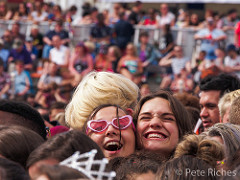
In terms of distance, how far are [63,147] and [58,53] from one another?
11.3 meters

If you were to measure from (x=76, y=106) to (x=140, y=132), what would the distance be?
21.8 inches

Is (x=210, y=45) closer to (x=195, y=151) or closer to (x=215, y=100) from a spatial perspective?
(x=215, y=100)

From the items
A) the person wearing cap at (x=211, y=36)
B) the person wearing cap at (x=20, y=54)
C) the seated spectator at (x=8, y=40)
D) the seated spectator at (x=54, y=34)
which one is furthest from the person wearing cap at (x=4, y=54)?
the person wearing cap at (x=211, y=36)

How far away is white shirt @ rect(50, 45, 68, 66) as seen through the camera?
1340 cm

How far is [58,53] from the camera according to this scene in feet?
44.6

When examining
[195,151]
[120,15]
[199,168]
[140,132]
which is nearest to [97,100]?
[140,132]

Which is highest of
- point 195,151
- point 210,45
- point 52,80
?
point 195,151

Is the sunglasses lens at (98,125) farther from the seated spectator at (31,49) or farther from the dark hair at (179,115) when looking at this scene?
the seated spectator at (31,49)

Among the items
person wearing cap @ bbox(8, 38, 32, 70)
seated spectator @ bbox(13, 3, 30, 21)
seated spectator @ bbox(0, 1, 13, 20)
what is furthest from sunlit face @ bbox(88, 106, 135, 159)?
seated spectator @ bbox(0, 1, 13, 20)

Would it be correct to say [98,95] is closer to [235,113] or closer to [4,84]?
[235,113]

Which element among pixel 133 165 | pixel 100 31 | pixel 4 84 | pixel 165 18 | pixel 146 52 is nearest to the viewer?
pixel 133 165

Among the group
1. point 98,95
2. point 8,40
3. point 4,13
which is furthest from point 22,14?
point 98,95

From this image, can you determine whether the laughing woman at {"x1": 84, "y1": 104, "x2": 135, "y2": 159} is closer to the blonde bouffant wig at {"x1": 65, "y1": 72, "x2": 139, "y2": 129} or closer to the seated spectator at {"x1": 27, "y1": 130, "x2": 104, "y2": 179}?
the blonde bouffant wig at {"x1": 65, "y1": 72, "x2": 139, "y2": 129}

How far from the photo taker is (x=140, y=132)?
3670mm
